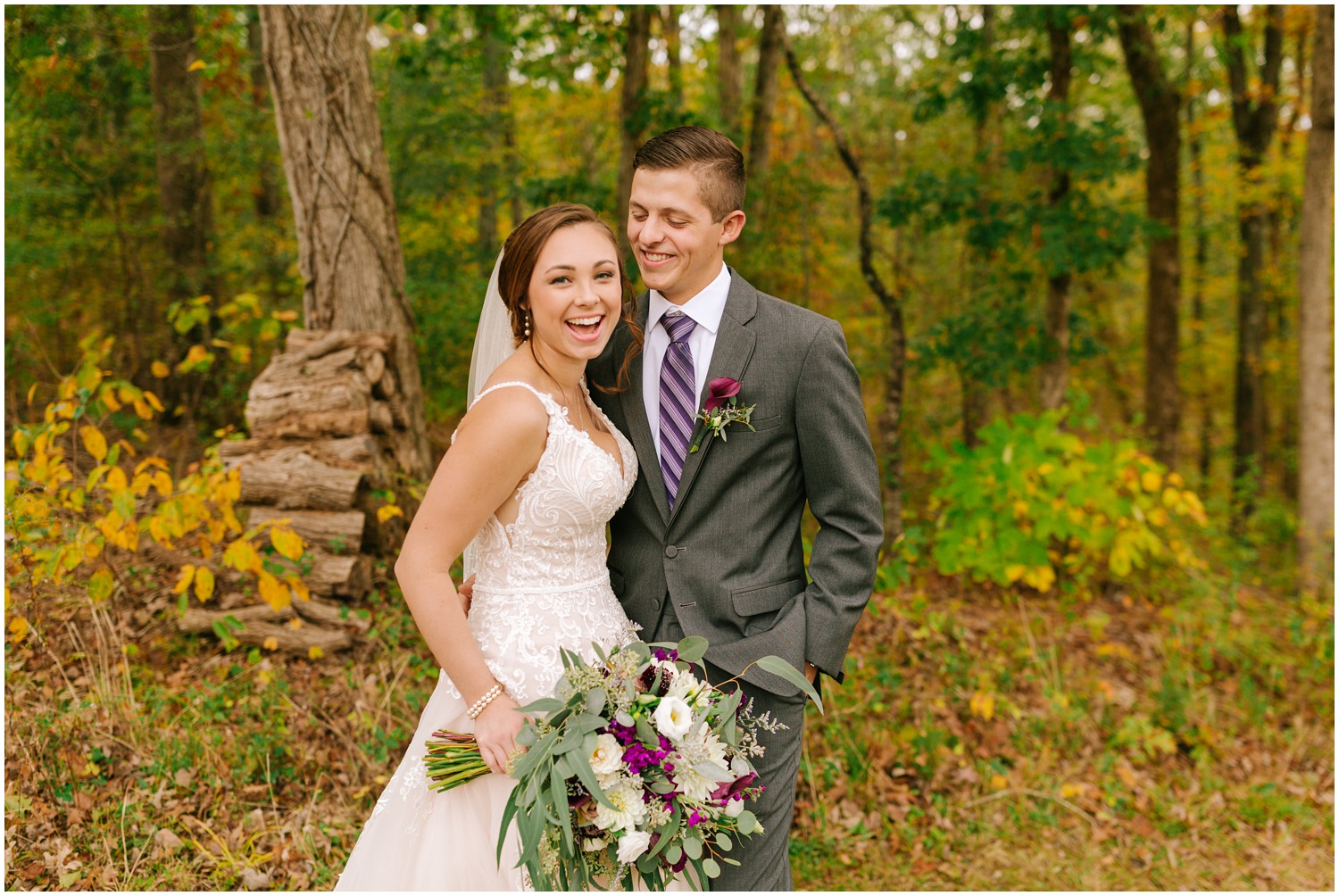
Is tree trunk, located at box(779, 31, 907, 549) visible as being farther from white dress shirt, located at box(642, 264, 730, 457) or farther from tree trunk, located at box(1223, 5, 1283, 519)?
tree trunk, located at box(1223, 5, 1283, 519)

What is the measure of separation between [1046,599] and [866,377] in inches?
147

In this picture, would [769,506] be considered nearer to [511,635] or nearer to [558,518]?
[558,518]

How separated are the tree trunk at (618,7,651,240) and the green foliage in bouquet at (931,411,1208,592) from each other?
3.44 m

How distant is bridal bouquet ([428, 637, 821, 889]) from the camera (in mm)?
1894

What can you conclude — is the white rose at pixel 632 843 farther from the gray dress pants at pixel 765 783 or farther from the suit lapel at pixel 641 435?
the suit lapel at pixel 641 435

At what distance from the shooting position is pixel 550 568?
2.37 meters

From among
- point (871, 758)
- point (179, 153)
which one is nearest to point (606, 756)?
point (871, 758)

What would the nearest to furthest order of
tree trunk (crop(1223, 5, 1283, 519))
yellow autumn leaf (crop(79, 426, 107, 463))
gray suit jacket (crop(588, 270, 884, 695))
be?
gray suit jacket (crop(588, 270, 884, 695)), yellow autumn leaf (crop(79, 426, 107, 463)), tree trunk (crop(1223, 5, 1283, 519))

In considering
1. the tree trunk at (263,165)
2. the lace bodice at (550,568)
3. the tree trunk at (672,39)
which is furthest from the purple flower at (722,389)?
the tree trunk at (672,39)

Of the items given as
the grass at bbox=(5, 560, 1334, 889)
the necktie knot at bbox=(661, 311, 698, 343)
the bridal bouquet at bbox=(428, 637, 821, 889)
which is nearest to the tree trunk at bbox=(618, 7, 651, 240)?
the grass at bbox=(5, 560, 1334, 889)

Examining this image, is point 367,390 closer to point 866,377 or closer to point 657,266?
point 657,266

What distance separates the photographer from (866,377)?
31.9 feet

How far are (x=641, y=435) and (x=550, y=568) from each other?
463mm

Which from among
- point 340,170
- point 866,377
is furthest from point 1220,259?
point 340,170
